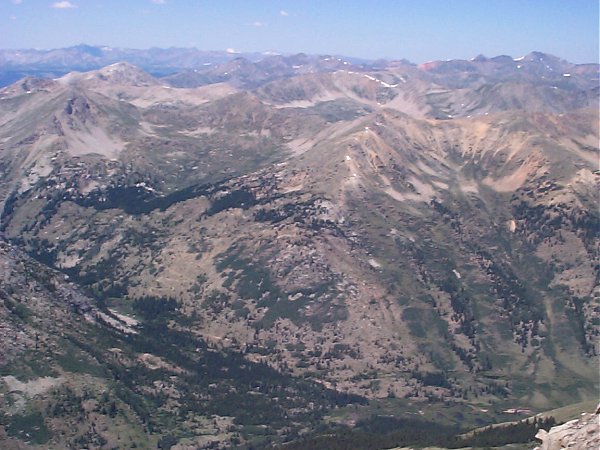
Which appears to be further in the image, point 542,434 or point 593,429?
point 542,434
